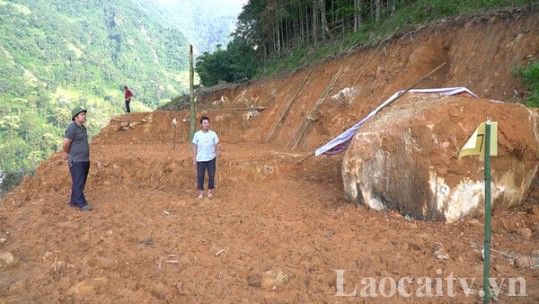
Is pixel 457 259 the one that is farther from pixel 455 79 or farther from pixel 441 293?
pixel 455 79

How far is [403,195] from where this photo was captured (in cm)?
452

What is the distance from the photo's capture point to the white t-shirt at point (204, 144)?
6.07 metres

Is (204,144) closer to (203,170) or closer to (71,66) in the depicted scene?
(203,170)

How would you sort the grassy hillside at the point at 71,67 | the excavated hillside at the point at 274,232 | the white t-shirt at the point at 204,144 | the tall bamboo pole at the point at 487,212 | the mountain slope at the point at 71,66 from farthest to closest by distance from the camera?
the mountain slope at the point at 71,66 < the grassy hillside at the point at 71,67 < the white t-shirt at the point at 204,144 < the excavated hillside at the point at 274,232 < the tall bamboo pole at the point at 487,212

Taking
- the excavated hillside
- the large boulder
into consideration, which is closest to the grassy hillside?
the excavated hillside

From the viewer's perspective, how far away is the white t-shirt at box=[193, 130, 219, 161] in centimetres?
607

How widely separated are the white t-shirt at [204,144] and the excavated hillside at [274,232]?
81cm

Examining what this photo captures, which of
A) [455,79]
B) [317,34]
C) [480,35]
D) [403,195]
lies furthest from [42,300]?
[317,34]

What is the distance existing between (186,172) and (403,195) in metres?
5.09

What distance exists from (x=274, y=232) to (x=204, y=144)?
2362mm

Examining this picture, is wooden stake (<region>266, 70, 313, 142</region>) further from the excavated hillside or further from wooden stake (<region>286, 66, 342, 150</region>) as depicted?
the excavated hillside

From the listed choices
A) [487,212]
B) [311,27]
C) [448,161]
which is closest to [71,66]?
[311,27]

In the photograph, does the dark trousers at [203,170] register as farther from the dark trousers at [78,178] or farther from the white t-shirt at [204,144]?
the dark trousers at [78,178]

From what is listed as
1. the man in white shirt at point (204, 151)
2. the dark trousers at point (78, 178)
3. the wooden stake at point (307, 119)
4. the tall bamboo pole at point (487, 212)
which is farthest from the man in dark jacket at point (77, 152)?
the wooden stake at point (307, 119)
